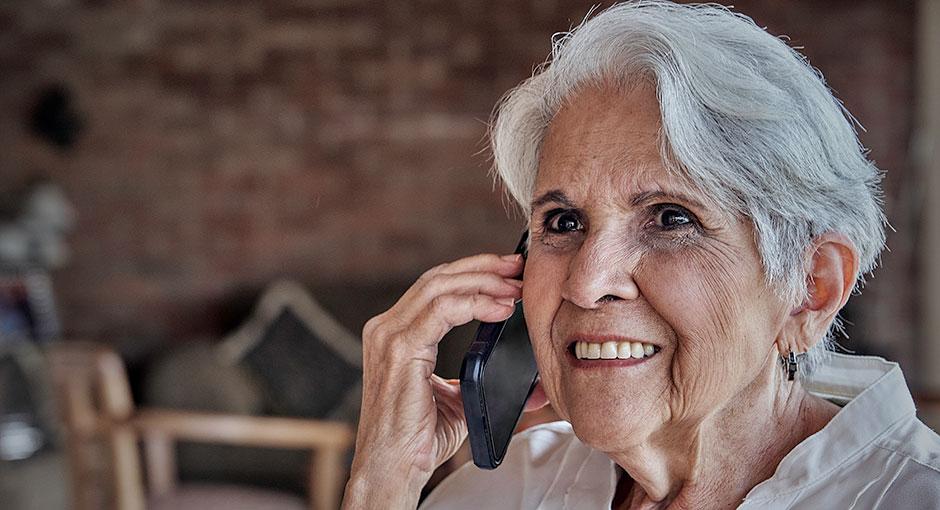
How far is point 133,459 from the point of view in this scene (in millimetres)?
2850

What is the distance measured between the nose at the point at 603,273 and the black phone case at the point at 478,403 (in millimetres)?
179

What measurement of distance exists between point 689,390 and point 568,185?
0.24m

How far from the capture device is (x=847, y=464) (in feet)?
3.45

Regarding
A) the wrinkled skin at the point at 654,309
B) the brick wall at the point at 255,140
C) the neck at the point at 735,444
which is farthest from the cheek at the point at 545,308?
the brick wall at the point at 255,140

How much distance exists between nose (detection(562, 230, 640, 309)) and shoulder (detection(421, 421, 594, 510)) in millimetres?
300

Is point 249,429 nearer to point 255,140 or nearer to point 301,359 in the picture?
point 301,359

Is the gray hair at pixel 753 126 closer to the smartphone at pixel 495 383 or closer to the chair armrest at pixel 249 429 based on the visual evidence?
the smartphone at pixel 495 383

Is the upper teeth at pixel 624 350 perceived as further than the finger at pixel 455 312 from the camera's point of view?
No

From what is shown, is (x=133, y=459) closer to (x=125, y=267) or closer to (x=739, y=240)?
(x=125, y=267)

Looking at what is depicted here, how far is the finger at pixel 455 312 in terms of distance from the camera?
1223 mm

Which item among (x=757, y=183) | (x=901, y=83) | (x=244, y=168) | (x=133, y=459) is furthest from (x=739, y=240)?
(x=244, y=168)

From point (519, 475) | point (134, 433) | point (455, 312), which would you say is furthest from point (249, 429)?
point (455, 312)

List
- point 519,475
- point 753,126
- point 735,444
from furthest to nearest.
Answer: point 519,475, point 735,444, point 753,126

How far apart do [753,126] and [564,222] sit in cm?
23
